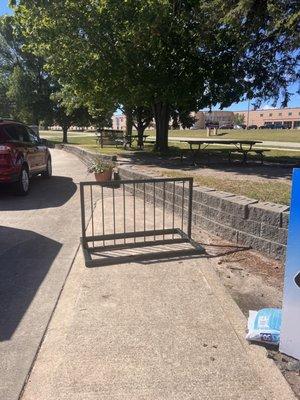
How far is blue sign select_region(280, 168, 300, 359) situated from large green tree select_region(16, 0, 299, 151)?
11.2 meters

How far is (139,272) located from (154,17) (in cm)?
1157

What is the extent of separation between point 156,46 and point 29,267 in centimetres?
1223

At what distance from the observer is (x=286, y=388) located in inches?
112

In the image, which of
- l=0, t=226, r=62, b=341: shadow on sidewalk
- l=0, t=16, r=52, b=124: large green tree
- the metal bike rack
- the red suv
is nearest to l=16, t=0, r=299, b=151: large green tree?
the red suv

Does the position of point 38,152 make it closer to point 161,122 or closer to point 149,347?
point 149,347

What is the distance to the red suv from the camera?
9.27 meters

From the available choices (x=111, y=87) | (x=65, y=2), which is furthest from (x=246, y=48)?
(x=65, y=2)

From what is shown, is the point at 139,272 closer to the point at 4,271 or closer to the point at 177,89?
the point at 4,271

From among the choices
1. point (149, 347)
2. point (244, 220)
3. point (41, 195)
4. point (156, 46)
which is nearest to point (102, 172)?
point (41, 195)

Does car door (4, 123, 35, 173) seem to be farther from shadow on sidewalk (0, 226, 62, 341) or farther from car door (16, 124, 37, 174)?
shadow on sidewalk (0, 226, 62, 341)

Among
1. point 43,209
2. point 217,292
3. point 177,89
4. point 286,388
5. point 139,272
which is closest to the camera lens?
point 286,388

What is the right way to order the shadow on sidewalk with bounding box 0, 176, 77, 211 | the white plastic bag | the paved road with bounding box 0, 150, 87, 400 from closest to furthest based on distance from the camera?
the paved road with bounding box 0, 150, 87, 400, the white plastic bag, the shadow on sidewalk with bounding box 0, 176, 77, 211

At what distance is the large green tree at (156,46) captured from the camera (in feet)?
46.7

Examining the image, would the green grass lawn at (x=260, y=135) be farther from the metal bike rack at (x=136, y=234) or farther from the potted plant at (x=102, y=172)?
the metal bike rack at (x=136, y=234)
